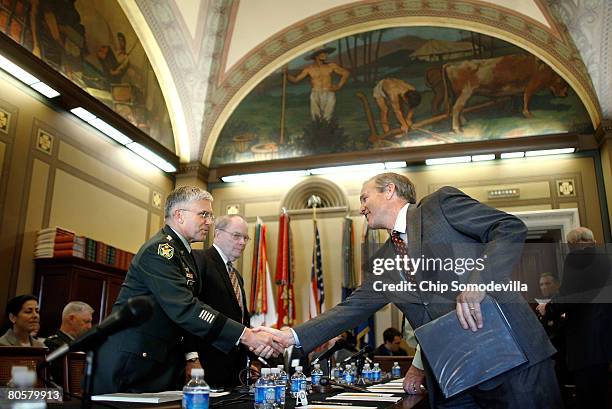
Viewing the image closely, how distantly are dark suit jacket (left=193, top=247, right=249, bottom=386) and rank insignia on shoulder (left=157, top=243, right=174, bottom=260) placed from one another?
0.50 metres

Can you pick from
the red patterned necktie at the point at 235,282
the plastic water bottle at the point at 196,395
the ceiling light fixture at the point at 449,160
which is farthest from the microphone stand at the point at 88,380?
the ceiling light fixture at the point at 449,160

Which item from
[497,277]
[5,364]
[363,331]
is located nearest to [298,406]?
[497,277]

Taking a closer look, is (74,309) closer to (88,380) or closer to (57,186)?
(57,186)

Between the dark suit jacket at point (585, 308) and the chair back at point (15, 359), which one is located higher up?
the dark suit jacket at point (585, 308)

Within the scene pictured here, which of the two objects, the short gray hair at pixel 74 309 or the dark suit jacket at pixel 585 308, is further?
the short gray hair at pixel 74 309

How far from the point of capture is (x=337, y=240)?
9.21m

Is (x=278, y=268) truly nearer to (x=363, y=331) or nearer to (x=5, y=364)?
(x=363, y=331)

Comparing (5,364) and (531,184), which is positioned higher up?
(531,184)

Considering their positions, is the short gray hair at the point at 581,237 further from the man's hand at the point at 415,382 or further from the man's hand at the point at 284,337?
the man's hand at the point at 284,337

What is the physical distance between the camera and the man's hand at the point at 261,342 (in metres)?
2.77

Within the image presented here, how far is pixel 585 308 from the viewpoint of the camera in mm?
3947

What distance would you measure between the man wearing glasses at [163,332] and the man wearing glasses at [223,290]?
0.27 metres

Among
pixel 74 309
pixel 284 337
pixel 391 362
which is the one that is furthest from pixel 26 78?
pixel 391 362

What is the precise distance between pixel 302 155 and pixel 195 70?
7.65ft
